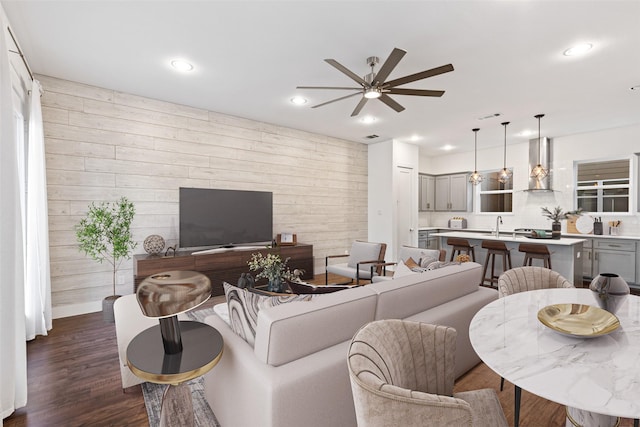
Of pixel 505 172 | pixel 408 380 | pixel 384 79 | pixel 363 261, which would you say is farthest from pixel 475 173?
pixel 408 380

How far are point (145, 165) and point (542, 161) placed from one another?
7.17 meters

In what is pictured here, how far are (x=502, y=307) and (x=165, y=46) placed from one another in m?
3.44

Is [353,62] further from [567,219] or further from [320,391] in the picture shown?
[567,219]

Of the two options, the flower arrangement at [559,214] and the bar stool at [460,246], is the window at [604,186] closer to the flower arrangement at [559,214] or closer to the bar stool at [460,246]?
the flower arrangement at [559,214]

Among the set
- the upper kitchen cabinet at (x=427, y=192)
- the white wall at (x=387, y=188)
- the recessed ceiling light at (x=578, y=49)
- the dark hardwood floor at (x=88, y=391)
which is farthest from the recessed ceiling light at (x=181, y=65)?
the upper kitchen cabinet at (x=427, y=192)

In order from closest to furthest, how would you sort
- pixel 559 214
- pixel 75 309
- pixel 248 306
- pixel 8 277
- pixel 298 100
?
pixel 248 306 < pixel 8 277 < pixel 75 309 < pixel 298 100 < pixel 559 214

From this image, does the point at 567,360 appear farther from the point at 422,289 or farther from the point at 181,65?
the point at 181,65

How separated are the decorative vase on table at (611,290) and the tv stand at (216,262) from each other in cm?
402

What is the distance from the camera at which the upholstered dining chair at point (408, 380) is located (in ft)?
2.70

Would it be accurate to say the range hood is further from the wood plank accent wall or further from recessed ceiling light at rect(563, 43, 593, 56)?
the wood plank accent wall

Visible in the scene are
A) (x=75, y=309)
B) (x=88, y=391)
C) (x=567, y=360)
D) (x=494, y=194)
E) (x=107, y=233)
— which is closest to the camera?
(x=567, y=360)

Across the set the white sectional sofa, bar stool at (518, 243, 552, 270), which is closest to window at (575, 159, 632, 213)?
bar stool at (518, 243, 552, 270)

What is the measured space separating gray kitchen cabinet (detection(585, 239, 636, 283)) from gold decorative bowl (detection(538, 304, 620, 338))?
492 centimetres

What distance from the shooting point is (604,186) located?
5703mm
